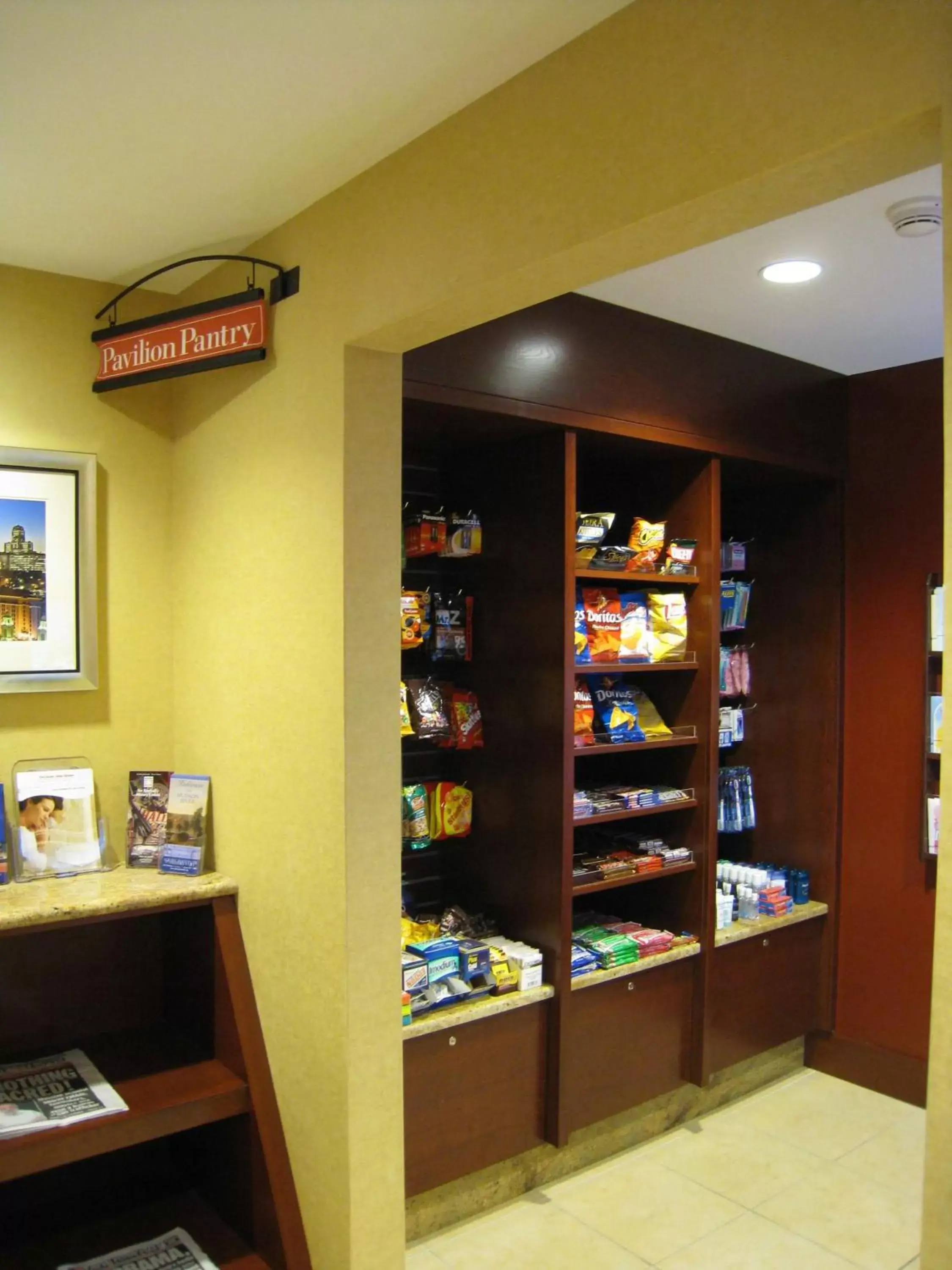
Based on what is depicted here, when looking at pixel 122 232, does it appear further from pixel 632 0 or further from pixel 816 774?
pixel 816 774

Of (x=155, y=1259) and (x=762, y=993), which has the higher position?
(x=762, y=993)

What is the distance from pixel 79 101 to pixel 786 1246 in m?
3.29

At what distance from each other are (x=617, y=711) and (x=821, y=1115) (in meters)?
1.70

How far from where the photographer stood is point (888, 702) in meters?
3.77

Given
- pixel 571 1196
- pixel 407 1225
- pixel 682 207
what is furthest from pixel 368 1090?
pixel 682 207

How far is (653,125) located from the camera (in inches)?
58.2

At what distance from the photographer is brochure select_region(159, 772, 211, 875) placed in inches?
104

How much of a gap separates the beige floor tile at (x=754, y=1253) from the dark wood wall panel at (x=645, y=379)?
7.78 feet

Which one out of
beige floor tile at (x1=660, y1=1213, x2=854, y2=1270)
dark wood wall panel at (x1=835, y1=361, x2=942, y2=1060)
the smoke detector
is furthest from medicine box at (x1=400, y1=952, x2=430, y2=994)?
the smoke detector

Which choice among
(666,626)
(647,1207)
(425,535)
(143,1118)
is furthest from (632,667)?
(143,1118)

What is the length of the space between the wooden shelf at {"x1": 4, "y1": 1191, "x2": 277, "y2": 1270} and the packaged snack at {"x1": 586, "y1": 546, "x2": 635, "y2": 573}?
2110 millimetres

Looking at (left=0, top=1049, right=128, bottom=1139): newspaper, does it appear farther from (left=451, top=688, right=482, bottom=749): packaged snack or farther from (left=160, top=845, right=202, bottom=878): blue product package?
(left=451, top=688, right=482, bottom=749): packaged snack

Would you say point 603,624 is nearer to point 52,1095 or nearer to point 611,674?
point 611,674

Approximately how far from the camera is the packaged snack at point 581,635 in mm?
3146
